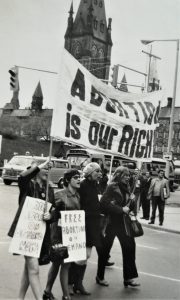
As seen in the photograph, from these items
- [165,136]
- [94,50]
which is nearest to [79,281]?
[165,136]

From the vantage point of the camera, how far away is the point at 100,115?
7.12m

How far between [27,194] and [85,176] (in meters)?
0.95

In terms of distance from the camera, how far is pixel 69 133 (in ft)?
21.4

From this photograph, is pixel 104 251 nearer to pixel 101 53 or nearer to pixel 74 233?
pixel 74 233

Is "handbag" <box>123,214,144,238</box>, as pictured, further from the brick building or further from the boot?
the brick building

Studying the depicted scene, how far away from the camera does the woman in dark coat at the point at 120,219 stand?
22.8 feet

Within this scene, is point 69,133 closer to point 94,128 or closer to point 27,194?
point 94,128

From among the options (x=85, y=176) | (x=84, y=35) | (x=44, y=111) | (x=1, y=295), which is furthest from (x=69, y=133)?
(x=44, y=111)

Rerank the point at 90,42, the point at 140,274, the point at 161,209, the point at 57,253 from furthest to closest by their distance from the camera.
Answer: the point at 90,42, the point at 161,209, the point at 140,274, the point at 57,253

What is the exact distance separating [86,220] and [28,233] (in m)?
1.01

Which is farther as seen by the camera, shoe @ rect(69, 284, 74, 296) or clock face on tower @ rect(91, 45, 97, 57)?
clock face on tower @ rect(91, 45, 97, 57)

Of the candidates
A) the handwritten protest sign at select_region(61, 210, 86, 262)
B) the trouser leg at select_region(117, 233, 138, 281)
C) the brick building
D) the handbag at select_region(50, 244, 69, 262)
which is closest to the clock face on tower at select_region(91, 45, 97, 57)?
the brick building

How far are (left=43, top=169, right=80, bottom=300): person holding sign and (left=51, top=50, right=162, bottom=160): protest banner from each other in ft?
1.88

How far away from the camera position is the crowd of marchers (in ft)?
18.9
